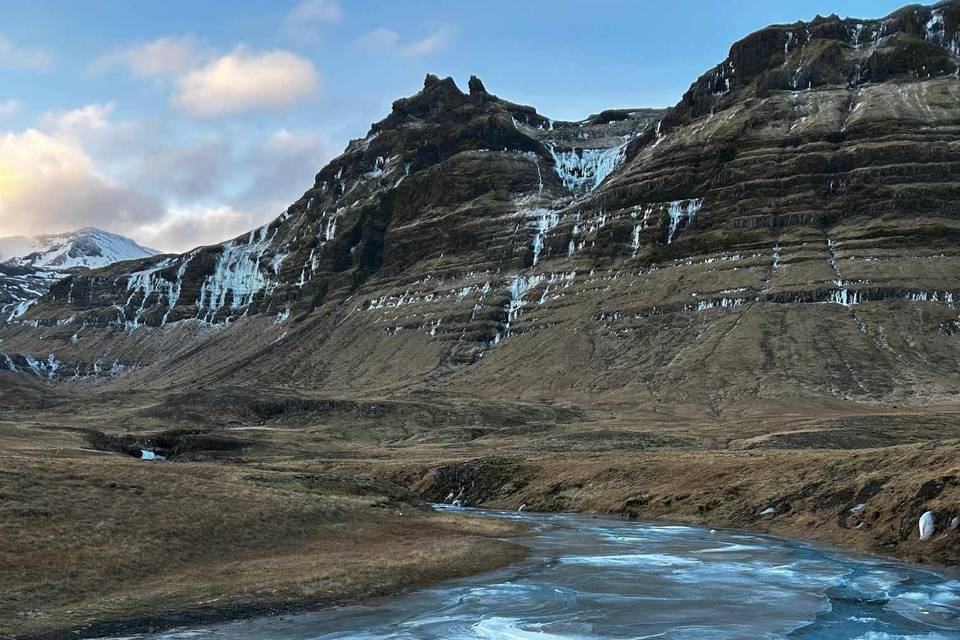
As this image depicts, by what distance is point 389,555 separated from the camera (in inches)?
1572

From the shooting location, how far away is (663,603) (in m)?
31.6

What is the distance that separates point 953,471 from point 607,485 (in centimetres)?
3220

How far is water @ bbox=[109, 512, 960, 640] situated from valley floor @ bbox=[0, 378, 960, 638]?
2.36 m

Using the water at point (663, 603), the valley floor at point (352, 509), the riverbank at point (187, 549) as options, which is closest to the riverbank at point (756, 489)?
the valley floor at point (352, 509)

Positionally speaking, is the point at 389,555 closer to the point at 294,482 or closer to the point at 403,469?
the point at 294,482

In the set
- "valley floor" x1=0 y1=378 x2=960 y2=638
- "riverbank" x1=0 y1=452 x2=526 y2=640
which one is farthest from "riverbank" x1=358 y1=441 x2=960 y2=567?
"riverbank" x1=0 y1=452 x2=526 y2=640

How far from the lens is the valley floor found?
100.0ft

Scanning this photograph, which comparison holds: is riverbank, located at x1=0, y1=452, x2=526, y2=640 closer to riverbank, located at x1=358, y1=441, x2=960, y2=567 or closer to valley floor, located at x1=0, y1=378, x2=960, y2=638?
valley floor, located at x1=0, y1=378, x2=960, y2=638

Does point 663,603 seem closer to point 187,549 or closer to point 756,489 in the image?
point 187,549

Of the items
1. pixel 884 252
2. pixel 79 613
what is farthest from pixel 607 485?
pixel 884 252

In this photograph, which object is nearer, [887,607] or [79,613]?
[79,613]

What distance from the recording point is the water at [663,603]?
26.6 m

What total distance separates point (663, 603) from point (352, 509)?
25790 millimetres

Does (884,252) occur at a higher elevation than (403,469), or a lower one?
higher
